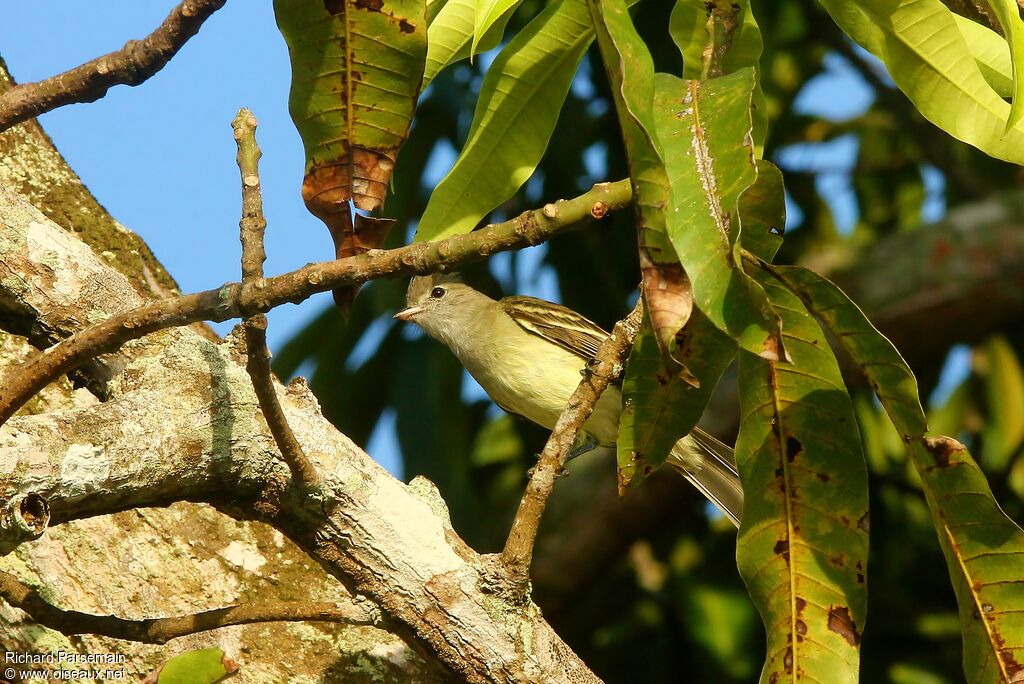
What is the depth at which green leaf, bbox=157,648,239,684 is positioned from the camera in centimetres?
180

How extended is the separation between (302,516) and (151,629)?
1.12 feet

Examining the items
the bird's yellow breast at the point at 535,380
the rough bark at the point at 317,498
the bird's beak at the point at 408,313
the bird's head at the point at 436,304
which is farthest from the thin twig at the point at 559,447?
the bird's beak at the point at 408,313

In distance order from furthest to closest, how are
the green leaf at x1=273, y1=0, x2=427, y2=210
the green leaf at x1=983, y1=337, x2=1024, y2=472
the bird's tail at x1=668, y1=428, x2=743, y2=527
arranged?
the green leaf at x1=983, y1=337, x2=1024, y2=472 < the bird's tail at x1=668, y1=428, x2=743, y2=527 < the green leaf at x1=273, y1=0, x2=427, y2=210

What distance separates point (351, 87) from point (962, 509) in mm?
1232

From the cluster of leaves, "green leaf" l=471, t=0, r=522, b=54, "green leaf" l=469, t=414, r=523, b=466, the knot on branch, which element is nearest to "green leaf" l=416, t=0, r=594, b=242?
the cluster of leaves

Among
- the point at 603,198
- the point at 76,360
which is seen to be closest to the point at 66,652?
the point at 76,360

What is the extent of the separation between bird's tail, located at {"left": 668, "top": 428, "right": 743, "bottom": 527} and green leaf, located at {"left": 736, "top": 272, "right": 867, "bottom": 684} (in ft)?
8.40

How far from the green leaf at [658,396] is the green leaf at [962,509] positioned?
18cm

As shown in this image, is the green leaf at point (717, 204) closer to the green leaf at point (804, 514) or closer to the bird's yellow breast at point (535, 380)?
the green leaf at point (804, 514)

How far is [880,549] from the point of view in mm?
5508

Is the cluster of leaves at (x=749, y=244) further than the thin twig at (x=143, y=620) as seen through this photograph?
No

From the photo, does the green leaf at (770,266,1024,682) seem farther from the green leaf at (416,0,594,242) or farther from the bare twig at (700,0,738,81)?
the green leaf at (416,0,594,242)

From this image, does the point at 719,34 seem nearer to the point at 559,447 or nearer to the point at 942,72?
the point at 942,72

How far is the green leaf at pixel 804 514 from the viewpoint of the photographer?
1985 millimetres
